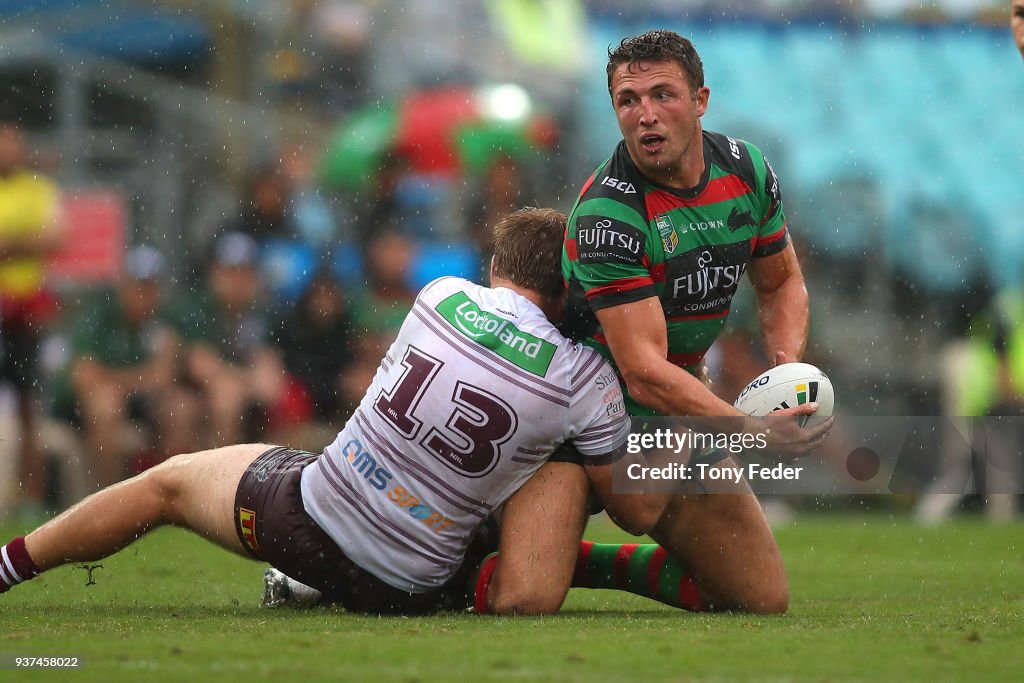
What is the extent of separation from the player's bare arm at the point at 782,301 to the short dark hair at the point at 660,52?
87 cm

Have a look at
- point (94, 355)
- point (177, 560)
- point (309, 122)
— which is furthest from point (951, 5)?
point (177, 560)

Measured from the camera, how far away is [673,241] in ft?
18.4

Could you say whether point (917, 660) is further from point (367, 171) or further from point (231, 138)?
point (231, 138)

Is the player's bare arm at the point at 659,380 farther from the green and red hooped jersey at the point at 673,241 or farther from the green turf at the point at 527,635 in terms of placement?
the green turf at the point at 527,635

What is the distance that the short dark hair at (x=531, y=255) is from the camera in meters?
5.56

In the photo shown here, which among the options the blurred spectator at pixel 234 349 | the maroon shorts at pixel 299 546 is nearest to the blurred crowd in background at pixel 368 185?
the blurred spectator at pixel 234 349

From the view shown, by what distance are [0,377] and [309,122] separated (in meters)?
4.02

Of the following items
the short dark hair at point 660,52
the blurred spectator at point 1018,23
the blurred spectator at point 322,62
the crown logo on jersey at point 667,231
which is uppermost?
the blurred spectator at point 322,62

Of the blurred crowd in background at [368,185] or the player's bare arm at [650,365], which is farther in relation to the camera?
the blurred crowd in background at [368,185]

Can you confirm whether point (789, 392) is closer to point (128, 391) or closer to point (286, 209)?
point (128, 391)

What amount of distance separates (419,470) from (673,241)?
51.5 inches

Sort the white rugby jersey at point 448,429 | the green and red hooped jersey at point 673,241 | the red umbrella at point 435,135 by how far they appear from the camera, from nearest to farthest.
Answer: the white rugby jersey at point 448,429, the green and red hooped jersey at point 673,241, the red umbrella at point 435,135

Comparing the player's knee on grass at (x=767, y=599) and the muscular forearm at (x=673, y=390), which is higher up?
the muscular forearm at (x=673, y=390)

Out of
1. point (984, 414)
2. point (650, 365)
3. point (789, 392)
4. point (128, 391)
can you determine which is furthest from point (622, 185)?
point (984, 414)
